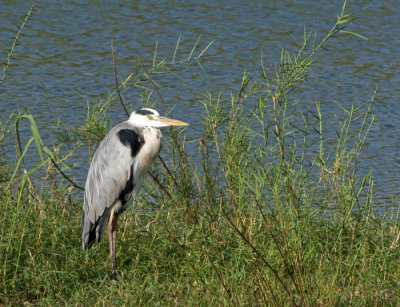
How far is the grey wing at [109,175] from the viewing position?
20.5 feet

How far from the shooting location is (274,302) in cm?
459

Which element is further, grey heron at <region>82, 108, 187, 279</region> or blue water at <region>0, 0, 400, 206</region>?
→ blue water at <region>0, 0, 400, 206</region>

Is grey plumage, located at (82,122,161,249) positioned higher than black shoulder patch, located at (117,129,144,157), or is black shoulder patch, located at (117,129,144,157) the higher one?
black shoulder patch, located at (117,129,144,157)

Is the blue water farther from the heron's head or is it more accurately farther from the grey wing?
the heron's head

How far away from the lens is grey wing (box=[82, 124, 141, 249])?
624cm

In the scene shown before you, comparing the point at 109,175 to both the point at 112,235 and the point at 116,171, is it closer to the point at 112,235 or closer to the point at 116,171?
the point at 116,171

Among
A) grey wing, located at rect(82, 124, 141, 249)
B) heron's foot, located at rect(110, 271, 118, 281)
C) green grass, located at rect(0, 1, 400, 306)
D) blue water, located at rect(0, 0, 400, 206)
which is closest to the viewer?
green grass, located at rect(0, 1, 400, 306)

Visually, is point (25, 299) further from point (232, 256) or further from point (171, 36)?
point (171, 36)

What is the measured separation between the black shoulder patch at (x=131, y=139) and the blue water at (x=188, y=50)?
86.5 inches

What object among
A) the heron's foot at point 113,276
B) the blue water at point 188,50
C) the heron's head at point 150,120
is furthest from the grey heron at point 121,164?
the blue water at point 188,50

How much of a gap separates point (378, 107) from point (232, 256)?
17.7 ft

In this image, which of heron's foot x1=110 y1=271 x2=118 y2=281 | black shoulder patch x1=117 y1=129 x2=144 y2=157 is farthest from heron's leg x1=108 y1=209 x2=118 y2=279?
black shoulder patch x1=117 y1=129 x2=144 y2=157

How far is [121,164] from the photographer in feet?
20.9

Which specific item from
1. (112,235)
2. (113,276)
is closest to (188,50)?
(112,235)
